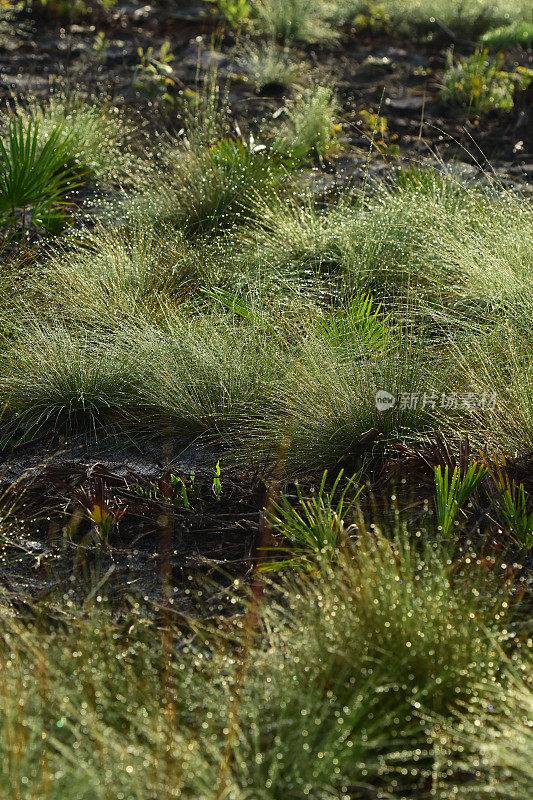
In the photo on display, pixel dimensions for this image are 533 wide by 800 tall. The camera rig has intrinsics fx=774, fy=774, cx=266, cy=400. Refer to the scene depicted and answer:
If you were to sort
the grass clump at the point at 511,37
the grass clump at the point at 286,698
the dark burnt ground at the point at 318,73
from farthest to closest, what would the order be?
the grass clump at the point at 511,37
the dark burnt ground at the point at 318,73
the grass clump at the point at 286,698

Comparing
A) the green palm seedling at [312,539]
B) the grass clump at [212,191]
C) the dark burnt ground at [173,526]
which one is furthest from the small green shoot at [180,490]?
the grass clump at [212,191]

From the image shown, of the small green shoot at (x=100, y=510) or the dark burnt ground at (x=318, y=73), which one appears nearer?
the small green shoot at (x=100, y=510)

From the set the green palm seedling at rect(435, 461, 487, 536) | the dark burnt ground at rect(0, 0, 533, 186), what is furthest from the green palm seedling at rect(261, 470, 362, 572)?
the dark burnt ground at rect(0, 0, 533, 186)

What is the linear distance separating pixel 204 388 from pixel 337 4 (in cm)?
713

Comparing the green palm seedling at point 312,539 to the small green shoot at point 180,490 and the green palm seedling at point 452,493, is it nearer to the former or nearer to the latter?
the green palm seedling at point 452,493

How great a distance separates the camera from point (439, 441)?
2.36 metres

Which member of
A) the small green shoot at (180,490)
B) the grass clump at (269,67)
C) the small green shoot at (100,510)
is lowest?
the small green shoot at (180,490)

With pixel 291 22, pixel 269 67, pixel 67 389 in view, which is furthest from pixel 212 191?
pixel 291 22

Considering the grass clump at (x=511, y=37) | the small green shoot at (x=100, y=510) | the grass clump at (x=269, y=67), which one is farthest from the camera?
the grass clump at (x=511, y=37)

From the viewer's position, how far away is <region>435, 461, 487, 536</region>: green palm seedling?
1.99 metres

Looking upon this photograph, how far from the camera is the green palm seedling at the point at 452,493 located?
1987mm

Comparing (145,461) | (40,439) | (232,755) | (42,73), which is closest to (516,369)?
(145,461)

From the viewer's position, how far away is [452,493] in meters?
2.01

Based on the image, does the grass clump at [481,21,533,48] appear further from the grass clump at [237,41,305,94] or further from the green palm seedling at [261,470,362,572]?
the green palm seedling at [261,470,362,572]
